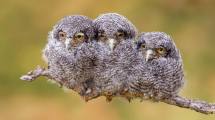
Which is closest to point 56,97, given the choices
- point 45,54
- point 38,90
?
point 38,90

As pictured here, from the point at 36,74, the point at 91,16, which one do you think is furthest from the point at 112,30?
the point at 91,16

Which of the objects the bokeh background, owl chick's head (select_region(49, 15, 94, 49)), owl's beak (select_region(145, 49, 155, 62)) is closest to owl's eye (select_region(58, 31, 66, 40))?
owl chick's head (select_region(49, 15, 94, 49))

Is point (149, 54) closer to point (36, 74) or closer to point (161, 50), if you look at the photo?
point (161, 50)

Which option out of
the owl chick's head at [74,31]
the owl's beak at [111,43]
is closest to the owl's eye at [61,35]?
the owl chick's head at [74,31]

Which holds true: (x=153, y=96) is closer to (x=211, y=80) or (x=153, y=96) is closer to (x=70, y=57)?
(x=70, y=57)

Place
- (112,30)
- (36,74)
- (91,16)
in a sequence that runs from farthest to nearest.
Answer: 1. (91,16)
2. (36,74)
3. (112,30)

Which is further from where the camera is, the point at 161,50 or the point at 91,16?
the point at 91,16

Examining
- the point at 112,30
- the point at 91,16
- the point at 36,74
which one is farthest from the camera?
the point at 91,16
